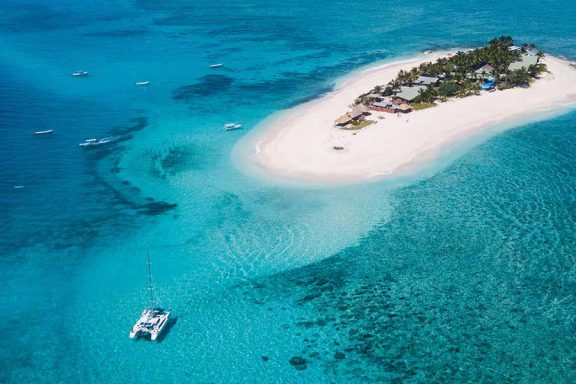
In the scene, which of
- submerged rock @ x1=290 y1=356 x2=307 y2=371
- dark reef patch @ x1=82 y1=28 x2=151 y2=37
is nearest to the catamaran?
submerged rock @ x1=290 y1=356 x2=307 y2=371

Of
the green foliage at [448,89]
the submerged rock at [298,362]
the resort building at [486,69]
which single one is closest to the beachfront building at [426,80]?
the green foliage at [448,89]

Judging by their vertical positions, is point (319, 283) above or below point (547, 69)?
below

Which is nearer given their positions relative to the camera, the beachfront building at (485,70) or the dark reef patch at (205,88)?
the beachfront building at (485,70)

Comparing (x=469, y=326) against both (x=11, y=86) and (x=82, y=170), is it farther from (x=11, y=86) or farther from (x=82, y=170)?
(x=11, y=86)

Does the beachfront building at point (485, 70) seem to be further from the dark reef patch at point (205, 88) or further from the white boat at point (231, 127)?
the dark reef patch at point (205, 88)

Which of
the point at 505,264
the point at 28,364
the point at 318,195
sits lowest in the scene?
the point at 28,364

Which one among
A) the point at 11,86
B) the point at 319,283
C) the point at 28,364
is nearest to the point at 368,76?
the point at 319,283

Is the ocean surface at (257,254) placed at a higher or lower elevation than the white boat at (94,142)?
lower
